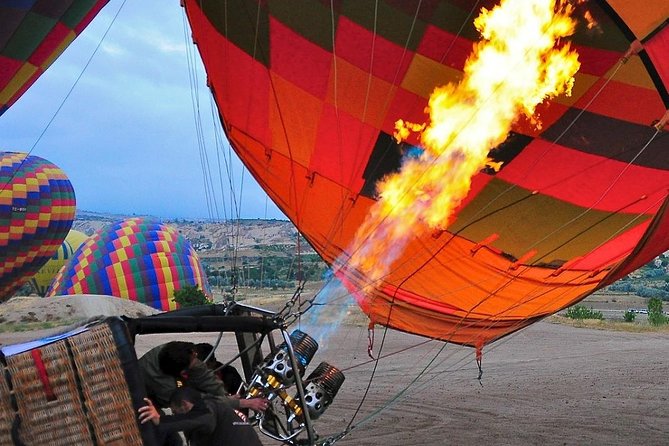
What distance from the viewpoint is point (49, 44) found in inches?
438

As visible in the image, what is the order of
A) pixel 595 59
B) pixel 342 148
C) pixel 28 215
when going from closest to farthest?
pixel 595 59 < pixel 342 148 < pixel 28 215

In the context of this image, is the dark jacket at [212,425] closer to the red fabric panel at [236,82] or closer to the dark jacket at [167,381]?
the dark jacket at [167,381]

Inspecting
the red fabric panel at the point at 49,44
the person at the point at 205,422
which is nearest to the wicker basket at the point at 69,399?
the person at the point at 205,422

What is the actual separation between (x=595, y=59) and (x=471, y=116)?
1.04m

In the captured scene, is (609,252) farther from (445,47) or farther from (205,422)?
(205,422)

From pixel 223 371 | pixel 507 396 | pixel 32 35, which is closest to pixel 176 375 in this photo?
pixel 223 371

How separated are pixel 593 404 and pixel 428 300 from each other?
2.85m

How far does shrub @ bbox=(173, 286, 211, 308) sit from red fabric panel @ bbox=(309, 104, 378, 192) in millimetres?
17601

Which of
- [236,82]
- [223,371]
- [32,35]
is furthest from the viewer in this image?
[32,35]

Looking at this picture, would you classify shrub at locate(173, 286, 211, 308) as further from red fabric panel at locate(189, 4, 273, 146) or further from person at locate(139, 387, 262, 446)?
person at locate(139, 387, 262, 446)

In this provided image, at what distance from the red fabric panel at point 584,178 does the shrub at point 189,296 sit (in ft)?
61.2

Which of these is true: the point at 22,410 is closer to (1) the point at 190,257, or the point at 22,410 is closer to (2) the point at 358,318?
(2) the point at 358,318

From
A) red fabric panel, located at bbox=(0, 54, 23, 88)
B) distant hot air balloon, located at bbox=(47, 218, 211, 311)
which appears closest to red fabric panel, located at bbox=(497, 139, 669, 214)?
Answer: red fabric panel, located at bbox=(0, 54, 23, 88)

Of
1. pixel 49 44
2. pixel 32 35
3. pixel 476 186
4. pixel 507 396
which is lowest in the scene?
pixel 507 396
